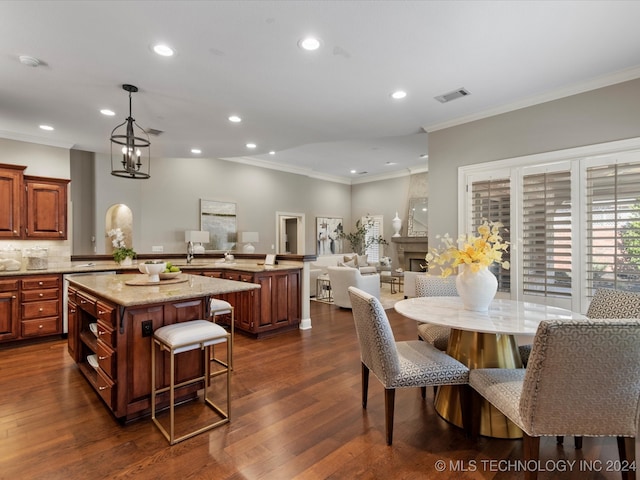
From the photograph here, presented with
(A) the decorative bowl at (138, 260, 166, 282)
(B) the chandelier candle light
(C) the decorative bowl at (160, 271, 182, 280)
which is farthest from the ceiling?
(C) the decorative bowl at (160, 271, 182, 280)

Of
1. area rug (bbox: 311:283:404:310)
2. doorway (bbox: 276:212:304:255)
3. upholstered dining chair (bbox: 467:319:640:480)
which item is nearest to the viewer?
upholstered dining chair (bbox: 467:319:640:480)

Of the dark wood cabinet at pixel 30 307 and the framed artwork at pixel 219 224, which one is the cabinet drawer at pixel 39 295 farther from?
the framed artwork at pixel 219 224

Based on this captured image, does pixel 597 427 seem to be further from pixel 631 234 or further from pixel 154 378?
pixel 154 378

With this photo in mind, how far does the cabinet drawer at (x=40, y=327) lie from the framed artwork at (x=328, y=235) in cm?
662

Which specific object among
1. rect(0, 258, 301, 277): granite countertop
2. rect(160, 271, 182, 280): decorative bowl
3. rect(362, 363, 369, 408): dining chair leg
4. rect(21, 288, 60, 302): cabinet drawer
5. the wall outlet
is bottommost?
rect(362, 363, 369, 408): dining chair leg

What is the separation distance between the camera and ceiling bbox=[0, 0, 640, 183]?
7.38 feet

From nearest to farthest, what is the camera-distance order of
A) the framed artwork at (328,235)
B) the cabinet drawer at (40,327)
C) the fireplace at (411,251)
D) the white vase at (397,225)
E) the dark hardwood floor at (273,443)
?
the dark hardwood floor at (273,443) < the cabinet drawer at (40,327) < the fireplace at (411,251) < the white vase at (397,225) < the framed artwork at (328,235)

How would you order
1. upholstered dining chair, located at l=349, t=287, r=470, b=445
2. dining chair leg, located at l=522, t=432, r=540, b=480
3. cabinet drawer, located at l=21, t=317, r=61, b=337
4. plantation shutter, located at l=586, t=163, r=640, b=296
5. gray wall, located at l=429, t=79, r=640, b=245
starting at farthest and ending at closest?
cabinet drawer, located at l=21, t=317, r=61, b=337, gray wall, located at l=429, t=79, r=640, b=245, plantation shutter, located at l=586, t=163, r=640, b=296, upholstered dining chair, located at l=349, t=287, r=470, b=445, dining chair leg, located at l=522, t=432, r=540, b=480

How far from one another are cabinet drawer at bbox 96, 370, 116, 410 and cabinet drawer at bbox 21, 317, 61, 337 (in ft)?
8.15

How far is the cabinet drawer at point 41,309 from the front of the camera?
13.5 feet

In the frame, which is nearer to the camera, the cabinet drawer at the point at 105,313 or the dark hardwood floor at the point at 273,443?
the dark hardwood floor at the point at 273,443

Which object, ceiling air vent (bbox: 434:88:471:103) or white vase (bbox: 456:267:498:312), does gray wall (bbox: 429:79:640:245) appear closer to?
ceiling air vent (bbox: 434:88:471:103)

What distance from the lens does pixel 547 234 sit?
11.9 feet

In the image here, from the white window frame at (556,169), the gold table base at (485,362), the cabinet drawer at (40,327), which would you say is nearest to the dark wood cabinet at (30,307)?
the cabinet drawer at (40,327)
